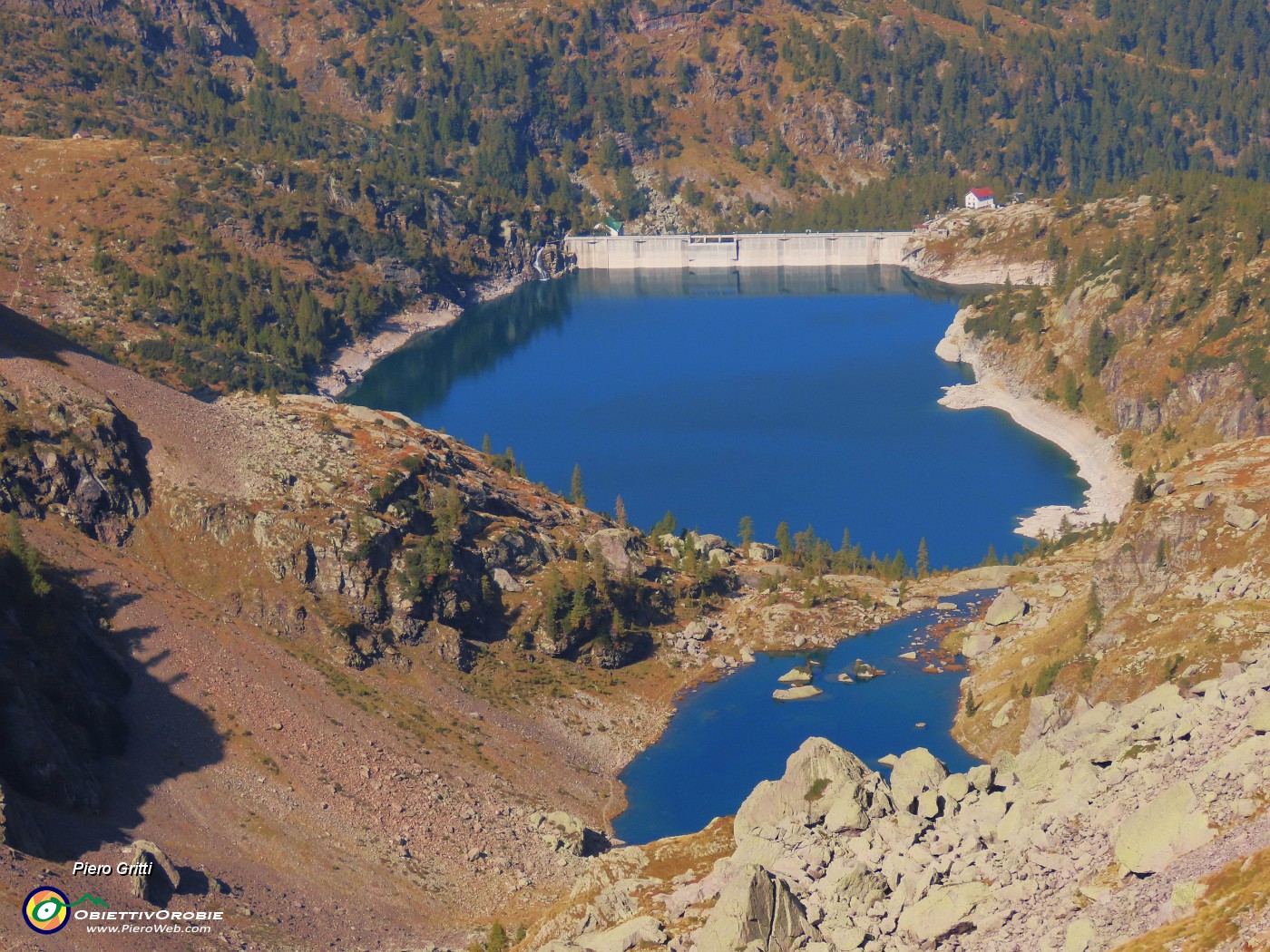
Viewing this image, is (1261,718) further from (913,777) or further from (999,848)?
(913,777)

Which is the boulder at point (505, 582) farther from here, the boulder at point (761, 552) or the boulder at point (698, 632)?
the boulder at point (761, 552)

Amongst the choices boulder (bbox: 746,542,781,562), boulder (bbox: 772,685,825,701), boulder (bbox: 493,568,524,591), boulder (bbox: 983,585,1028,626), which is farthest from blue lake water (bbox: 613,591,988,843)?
boulder (bbox: 746,542,781,562)

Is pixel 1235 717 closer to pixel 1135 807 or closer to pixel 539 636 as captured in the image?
pixel 1135 807

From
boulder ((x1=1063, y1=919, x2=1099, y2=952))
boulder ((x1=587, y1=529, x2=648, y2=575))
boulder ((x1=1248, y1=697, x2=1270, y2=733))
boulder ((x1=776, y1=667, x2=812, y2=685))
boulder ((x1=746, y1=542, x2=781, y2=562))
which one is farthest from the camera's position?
boulder ((x1=746, y1=542, x2=781, y2=562))

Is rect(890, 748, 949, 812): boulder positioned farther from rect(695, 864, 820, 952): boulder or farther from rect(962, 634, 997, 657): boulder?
rect(962, 634, 997, 657): boulder

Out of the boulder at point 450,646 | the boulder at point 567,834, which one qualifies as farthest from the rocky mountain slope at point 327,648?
the boulder at point 567,834

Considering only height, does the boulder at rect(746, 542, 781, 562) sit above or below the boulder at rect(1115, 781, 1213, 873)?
below

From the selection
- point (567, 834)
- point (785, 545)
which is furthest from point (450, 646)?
point (785, 545)

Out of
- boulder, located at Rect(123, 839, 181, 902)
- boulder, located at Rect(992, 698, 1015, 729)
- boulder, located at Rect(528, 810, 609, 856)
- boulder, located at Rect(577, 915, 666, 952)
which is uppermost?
boulder, located at Rect(577, 915, 666, 952)
